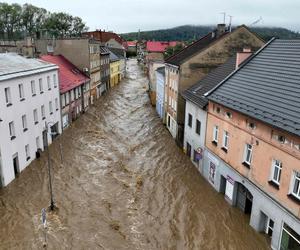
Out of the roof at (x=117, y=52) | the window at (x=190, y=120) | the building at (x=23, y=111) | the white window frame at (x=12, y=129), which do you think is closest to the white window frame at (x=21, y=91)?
the building at (x=23, y=111)

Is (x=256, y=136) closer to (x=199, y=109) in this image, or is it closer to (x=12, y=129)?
(x=199, y=109)

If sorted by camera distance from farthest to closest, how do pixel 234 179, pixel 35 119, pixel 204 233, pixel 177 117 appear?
1. pixel 177 117
2. pixel 35 119
3. pixel 234 179
4. pixel 204 233

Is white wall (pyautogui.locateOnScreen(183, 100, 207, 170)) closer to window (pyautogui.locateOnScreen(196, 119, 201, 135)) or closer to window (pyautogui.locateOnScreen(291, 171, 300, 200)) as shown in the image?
window (pyautogui.locateOnScreen(196, 119, 201, 135))

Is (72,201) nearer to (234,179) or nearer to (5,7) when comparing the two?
(234,179)

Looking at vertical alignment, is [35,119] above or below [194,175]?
above

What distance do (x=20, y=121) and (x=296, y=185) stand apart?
19.7 metres

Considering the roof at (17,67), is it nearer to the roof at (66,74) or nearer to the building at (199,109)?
the roof at (66,74)

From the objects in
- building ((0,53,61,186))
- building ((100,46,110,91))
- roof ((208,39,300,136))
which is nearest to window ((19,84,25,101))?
building ((0,53,61,186))

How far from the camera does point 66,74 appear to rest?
41.2 metres

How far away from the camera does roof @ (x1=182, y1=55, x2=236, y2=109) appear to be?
81.1 ft

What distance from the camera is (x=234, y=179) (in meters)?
19.4

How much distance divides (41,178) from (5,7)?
9646cm

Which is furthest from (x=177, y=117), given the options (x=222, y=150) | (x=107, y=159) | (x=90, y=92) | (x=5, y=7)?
(x=5, y=7)

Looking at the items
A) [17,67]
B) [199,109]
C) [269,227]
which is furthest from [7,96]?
[269,227]
